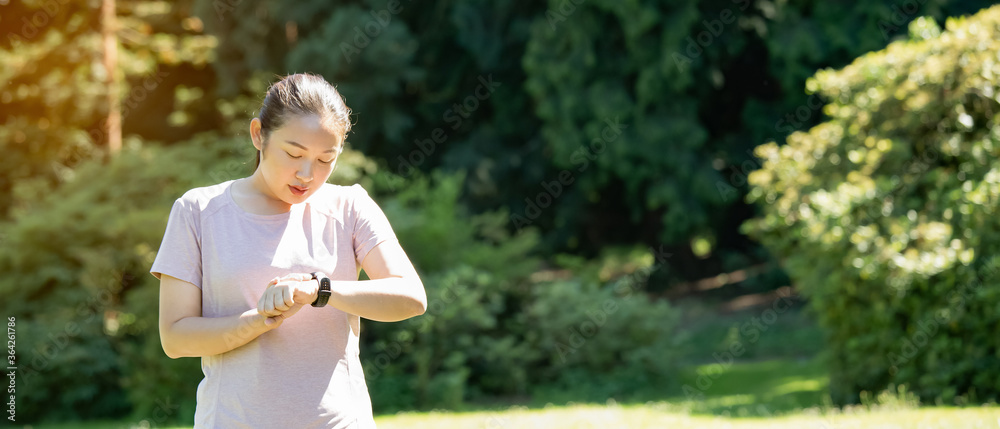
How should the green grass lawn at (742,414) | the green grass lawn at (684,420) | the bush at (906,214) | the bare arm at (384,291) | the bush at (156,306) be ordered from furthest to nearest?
the bush at (156,306)
the bush at (906,214)
the green grass lawn at (742,414)
the green grass lawn at (684,420)
the bare arm at (384,291)

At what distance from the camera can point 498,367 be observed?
430 inches

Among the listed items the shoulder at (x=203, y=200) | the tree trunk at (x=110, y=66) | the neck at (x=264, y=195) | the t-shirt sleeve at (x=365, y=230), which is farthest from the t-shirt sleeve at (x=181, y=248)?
the tree trunk at (x=110, y=66)

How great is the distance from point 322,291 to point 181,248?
36 cm

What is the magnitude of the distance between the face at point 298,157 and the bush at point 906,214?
6.28 meters

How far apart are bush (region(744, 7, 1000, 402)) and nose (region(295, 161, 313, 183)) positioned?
631cm

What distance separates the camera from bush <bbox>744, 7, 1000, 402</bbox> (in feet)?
22.9

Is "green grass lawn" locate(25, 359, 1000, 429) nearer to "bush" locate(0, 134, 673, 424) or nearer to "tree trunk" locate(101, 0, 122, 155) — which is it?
"bush" locate(0, 134, 673, 424)

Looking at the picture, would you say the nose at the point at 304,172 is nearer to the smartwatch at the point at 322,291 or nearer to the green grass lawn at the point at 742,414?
the smartwatch at the point at 322,291

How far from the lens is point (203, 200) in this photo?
193 cm

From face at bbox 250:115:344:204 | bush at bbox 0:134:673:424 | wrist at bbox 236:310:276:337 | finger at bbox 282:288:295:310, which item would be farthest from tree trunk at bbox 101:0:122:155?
finger at bbox 282:288:295:310

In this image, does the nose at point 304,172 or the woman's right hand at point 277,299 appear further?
the nose at point 304,172

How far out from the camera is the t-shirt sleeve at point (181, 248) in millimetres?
1863

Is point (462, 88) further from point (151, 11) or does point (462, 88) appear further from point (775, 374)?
point (775, 374)

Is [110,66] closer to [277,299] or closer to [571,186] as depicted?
[571,186]
